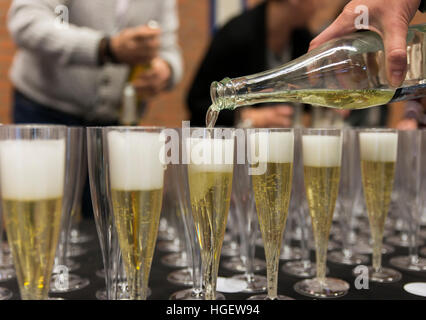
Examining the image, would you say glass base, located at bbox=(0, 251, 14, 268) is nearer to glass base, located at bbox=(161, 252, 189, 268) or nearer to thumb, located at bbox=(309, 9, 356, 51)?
glass base, located at bbox=(161, 252, 189, 268)

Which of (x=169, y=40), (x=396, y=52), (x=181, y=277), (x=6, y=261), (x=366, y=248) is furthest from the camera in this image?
(x=169, y=40)

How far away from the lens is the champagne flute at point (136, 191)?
25.0 inches

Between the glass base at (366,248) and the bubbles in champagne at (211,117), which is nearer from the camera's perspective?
the bubbles in champagne at (211,117)

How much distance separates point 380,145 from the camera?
2.97 feet

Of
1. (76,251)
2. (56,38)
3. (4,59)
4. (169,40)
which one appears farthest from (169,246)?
(4,59)

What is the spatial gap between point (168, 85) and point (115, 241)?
3.87 feet

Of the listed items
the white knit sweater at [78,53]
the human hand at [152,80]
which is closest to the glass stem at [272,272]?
the white knit sweater at [78,53]

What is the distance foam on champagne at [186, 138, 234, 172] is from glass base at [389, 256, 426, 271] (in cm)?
47

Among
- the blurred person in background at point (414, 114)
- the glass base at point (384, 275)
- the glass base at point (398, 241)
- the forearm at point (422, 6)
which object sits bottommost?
the glass base at point (384, 275)

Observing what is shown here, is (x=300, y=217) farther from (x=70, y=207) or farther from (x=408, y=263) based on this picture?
(x=70, y=207)

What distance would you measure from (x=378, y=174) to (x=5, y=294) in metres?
0.70

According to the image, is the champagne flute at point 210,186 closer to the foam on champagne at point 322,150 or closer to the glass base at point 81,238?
the foam on champagne at point 322,150

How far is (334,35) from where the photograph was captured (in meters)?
0.80

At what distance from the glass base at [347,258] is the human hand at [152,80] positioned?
0.94 m
